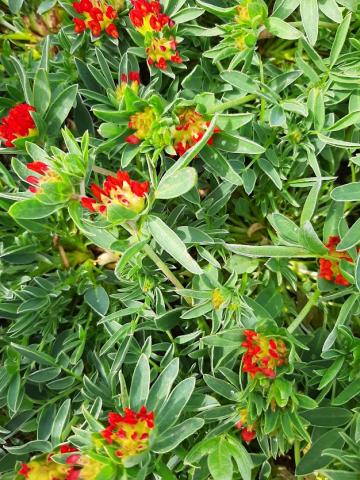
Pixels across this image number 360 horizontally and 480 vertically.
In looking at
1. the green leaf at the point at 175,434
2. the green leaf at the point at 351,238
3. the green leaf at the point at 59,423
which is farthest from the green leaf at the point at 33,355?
the green leaf at the point at 351,238

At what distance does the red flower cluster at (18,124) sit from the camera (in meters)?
1.72

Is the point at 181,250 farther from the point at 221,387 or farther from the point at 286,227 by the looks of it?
the point at 221,387

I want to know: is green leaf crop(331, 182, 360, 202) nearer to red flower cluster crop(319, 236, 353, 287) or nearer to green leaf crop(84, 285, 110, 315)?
red flower cluster crop(319, 236, 353, 287)

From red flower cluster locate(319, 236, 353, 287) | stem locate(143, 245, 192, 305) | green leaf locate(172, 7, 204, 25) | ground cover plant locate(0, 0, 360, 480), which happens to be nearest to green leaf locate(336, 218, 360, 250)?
ground cover plant locate(0, 0, 360, 480)

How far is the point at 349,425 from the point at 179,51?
1.34 meters

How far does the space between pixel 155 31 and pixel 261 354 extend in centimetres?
104

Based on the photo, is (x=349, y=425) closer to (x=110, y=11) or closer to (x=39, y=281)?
(x=39, y=281)

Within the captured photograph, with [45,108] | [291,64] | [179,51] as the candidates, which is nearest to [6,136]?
[45,108]

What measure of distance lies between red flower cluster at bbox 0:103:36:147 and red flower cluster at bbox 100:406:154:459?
2.83ft

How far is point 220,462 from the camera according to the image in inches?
64.6

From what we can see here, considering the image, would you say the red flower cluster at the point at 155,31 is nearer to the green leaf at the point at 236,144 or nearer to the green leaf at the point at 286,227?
the green leaf at the point at 236,144

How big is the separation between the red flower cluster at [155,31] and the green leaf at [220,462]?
46.8 inches

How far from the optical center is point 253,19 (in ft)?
5.55

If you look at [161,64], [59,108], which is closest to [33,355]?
[59,108]
